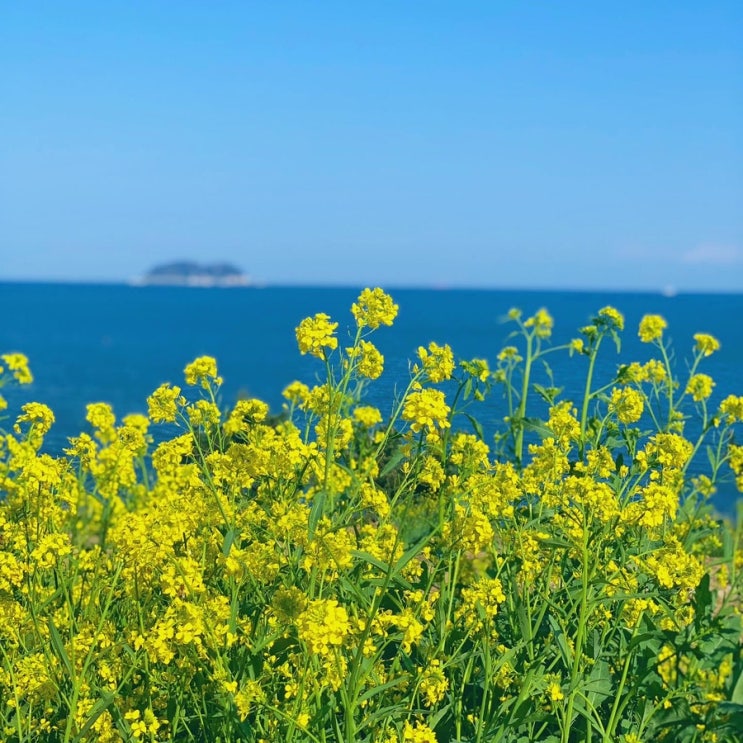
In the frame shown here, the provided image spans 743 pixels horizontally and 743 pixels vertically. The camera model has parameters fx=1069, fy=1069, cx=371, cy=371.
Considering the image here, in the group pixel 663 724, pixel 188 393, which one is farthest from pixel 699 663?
pixel 188 393

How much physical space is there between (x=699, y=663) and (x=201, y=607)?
129 cm

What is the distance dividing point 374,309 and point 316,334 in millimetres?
223

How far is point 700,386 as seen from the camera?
13.0 feet

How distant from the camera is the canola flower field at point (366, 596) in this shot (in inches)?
→ 102

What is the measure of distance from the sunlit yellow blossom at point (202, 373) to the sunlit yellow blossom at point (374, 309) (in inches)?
20.6

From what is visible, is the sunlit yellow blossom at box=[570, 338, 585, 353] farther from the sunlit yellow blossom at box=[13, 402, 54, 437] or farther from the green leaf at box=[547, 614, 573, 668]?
the sunlit yellow blossom at box=[13, 402, 54, 437]

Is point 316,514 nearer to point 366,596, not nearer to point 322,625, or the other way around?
point 366,596

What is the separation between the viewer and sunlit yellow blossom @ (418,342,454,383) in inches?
110

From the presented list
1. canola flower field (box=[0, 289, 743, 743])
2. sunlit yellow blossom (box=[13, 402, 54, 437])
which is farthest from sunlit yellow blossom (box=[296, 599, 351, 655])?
sunlit yellow blossom (box=[13, 402, 54, 437])

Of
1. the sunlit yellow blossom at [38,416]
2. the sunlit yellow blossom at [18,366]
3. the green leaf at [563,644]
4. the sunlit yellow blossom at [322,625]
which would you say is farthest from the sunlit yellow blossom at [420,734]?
the sunlit yellow blossom at [18,366]

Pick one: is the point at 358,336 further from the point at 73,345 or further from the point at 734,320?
the point at 734,320

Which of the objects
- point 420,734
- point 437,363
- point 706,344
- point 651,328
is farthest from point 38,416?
point 706,344

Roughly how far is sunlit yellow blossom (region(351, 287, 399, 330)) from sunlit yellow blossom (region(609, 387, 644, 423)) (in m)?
0.98

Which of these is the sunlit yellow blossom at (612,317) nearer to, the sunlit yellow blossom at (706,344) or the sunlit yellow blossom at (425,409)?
the sunlit yellow blossom at (706,344)
